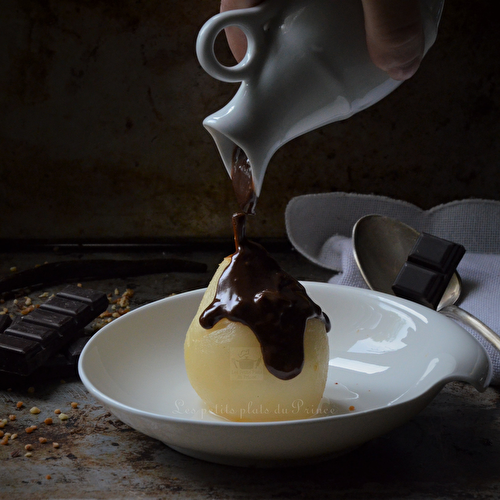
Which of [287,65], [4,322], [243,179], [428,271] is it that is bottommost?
[4,322]

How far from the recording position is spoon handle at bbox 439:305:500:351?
1133mm

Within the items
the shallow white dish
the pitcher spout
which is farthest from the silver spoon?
the pitcher spout

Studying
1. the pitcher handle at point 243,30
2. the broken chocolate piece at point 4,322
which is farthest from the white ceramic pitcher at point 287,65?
the broken chocolate piece at point 4,322

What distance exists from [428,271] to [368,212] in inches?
17.3

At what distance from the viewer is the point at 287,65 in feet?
2.64

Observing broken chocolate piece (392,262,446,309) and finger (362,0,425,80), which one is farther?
broken chocolate piece (392,262,446,309)

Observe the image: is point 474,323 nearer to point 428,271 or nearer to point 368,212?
point 428,271

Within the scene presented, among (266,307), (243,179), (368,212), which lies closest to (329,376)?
(266,307)

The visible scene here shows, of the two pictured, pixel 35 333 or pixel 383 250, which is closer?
pixel 35 333

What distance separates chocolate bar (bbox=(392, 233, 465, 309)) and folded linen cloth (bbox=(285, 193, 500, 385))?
0.14m

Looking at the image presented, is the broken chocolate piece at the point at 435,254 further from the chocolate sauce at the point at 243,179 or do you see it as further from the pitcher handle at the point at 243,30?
the pitcher handle at the point at 243,30

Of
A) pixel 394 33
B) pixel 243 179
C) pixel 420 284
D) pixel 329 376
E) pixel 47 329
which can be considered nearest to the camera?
pixel 394 33

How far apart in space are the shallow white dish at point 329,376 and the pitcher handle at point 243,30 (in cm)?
43

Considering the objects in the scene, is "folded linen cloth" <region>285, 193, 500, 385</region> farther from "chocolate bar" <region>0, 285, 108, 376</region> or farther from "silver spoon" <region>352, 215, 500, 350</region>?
"chocolate bar" <region>0, 285, 108, 376</region>
